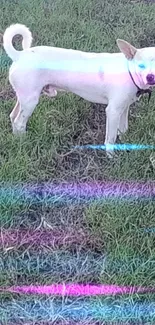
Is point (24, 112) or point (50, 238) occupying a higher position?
point (24, 112)

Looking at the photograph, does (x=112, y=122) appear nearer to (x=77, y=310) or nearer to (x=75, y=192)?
(x=75, y=192)

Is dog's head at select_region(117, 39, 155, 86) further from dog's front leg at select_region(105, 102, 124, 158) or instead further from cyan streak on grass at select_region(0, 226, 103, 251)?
cyan streak on grass at select_region(0, 226, 103, 251)

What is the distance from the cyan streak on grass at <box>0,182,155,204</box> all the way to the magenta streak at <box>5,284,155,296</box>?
438 millimetres

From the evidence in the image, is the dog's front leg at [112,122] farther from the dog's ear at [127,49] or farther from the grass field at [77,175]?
the dog's ear at [127,49]

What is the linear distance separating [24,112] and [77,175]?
1.07 ft

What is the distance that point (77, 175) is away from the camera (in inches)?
104

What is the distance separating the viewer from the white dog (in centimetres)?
256

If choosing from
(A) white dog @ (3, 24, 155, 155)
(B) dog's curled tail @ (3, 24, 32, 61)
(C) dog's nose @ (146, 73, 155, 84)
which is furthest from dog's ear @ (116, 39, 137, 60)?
(B) dog's curled tail @ (3, 24, 32, 61)

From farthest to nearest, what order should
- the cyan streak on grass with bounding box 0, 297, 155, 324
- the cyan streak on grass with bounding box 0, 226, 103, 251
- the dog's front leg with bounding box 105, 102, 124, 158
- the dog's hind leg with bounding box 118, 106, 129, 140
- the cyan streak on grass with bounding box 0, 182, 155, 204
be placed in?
the dog's hind leg with bounding box 118, 106, 129, 140 → the dog's front leg with bounding box 105, 102, 124, 158 → the cyan streak on grass with bounding box 0, 182, 155, 204 → the cyan streak on grass with bounding box 0, 226, 103, 251 → the cyan streak on grass with bounding box 0, 297, 155, 324

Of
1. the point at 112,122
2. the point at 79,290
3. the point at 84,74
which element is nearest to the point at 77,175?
the point at 112,122

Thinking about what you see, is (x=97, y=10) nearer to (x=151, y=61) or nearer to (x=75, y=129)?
(x=75, y=129)

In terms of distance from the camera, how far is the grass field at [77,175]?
2.16 meters

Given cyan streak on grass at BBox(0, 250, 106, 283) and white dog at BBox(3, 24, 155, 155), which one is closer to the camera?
cyan streak on grass at BBox(0, 250, 106, 283)

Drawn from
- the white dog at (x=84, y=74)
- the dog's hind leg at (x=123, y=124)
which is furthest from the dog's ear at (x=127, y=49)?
the dog's hind leg at (x=123, y=124)
